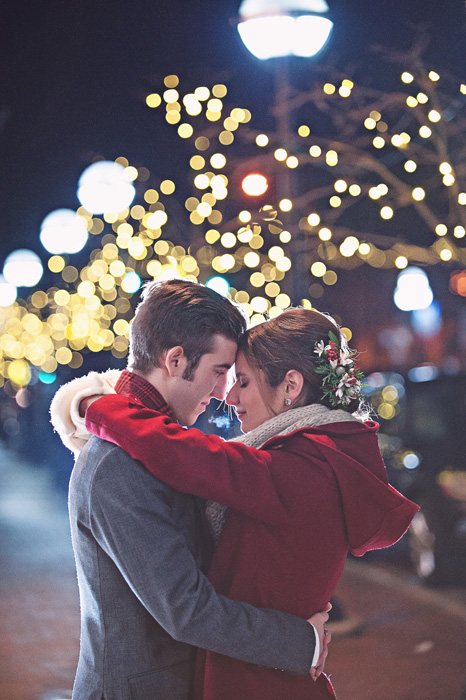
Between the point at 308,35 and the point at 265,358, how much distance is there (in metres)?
4.02

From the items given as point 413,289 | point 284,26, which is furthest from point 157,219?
point 413,289

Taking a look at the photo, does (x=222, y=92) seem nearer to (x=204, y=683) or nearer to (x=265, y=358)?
(x=265, y=358)

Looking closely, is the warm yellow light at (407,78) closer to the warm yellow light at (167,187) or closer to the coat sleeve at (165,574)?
the warm yellow light at (167,187)

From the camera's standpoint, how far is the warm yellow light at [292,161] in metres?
6.75

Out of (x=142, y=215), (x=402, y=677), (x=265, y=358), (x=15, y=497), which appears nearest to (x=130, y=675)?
(x=265, y=358)

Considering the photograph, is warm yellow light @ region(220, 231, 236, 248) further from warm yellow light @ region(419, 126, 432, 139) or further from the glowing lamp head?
warm yellow light @ region(419, 126, 432, 139)

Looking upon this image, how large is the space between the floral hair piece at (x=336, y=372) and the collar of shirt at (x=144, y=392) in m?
0.49

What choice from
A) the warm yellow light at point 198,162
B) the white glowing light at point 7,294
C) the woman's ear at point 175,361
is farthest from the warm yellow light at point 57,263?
the woman's ear at point 175,361

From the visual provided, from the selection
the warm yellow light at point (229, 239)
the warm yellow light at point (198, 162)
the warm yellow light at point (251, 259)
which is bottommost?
the warm yellow light at point (251, 259)

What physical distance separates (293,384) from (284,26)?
13.3ft

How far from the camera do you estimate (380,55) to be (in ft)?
26.1

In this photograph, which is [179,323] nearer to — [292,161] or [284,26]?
[284,26]

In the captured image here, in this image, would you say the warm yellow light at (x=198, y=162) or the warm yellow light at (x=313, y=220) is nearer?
the warm yellow light at (x=313, y=220)

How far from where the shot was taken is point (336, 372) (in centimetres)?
249
